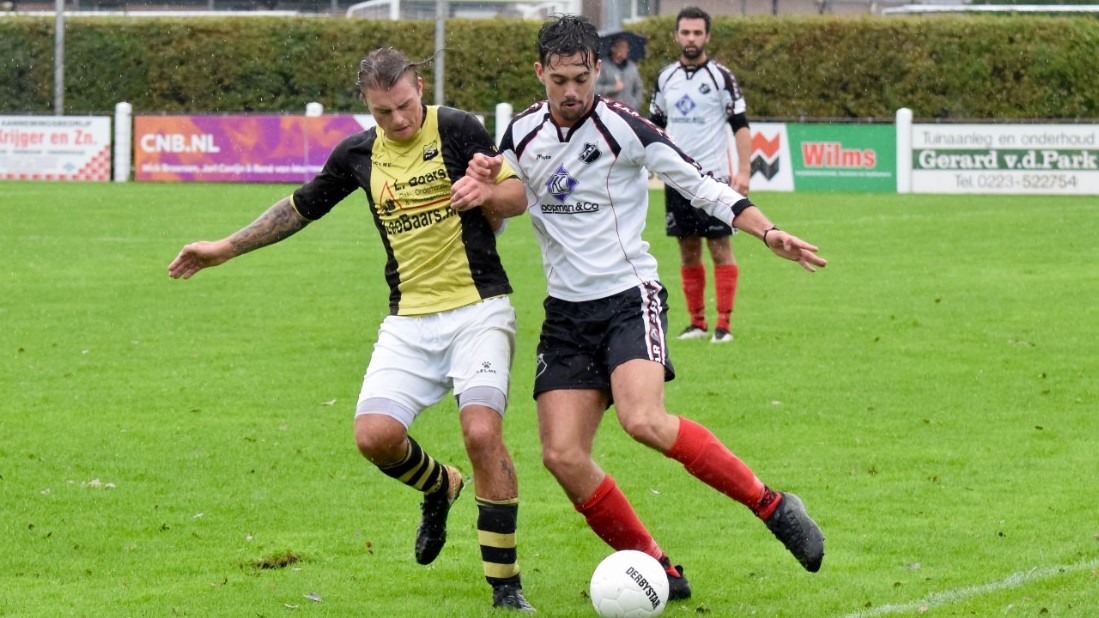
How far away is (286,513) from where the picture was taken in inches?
278

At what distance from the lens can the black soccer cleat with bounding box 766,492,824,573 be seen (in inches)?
217

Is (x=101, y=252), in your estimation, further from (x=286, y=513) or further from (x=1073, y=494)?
(x=1073, y=494)

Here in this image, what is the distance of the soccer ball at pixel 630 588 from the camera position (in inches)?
210

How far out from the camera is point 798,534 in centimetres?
552

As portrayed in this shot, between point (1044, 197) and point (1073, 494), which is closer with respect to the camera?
point (1073, 494)

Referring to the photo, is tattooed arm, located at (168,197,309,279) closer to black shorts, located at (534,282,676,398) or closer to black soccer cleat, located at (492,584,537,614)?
black shorts, located at (534,282,676,398)

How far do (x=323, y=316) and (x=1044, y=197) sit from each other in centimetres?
1555

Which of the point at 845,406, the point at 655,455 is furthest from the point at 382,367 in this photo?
the point at 845,406

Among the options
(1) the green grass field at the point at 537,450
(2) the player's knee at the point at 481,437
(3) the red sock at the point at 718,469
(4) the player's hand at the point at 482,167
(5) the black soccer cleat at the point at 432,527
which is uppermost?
(4) the player's hand at the point at 482,167

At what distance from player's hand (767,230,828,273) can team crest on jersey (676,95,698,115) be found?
6.96 meters

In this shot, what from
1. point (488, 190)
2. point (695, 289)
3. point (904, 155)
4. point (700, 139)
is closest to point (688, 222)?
point (695, 289)

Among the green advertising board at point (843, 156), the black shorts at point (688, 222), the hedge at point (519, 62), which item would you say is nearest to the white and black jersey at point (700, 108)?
the black shorts at point (688, 222)

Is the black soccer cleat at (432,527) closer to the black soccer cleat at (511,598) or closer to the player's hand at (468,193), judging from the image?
the black soccer cleat at (511,598)

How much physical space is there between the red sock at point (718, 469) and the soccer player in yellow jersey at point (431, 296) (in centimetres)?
64
